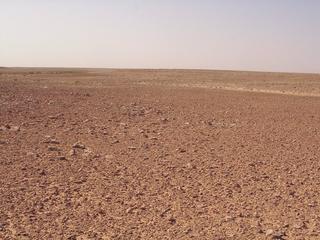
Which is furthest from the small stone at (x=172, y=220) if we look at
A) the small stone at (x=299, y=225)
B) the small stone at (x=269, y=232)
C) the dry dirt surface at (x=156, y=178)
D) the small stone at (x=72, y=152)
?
the small stone at (x=72, y=152)

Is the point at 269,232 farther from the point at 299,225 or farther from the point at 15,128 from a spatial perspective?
the point at 15,128

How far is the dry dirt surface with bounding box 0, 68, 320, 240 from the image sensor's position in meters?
5.06

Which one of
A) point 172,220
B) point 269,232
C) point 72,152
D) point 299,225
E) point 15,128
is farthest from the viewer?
point 15,128

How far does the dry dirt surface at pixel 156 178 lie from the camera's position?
5.06m

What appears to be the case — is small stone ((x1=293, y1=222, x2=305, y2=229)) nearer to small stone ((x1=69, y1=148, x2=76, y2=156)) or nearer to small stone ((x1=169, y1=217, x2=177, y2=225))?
small stone ((x1=169, y1=217, x2=177, y2=225))

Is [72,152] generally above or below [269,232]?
above

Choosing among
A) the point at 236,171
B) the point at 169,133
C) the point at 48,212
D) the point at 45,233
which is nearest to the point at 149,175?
the point at 236,171

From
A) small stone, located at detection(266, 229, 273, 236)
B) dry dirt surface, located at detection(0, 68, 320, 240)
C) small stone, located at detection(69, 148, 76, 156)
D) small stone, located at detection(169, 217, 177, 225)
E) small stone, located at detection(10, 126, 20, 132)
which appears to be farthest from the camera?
small stone, located at detection(10, 126, 20, 132)

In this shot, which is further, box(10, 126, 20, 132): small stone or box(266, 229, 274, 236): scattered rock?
box(10, 126, 20, 132): small stone

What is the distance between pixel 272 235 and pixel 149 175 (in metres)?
2.47

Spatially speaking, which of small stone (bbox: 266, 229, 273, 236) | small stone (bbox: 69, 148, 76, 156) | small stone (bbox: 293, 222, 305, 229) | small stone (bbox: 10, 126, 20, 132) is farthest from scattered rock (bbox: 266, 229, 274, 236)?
small stone (bbox: 10, 126, 20, 132)

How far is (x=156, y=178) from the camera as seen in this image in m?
6.84

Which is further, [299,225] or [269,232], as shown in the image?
[299,225]

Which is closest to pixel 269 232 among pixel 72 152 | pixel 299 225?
pixel 299 225
